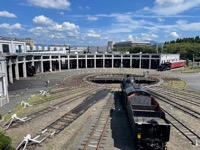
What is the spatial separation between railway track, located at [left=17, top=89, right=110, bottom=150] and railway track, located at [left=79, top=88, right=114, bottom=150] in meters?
3.26

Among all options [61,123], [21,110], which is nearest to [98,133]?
[61,123]

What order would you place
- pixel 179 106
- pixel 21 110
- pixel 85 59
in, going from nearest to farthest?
1. pixel 21 110
2. pixel 179 106
3. pixel 85 59

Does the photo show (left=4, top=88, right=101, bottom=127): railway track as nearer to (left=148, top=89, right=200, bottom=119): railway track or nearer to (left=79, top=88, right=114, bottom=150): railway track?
(left=79, top=88, right=114, bottom=150): railway track

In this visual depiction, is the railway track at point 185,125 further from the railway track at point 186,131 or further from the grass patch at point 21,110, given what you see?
the grass patch at point 21,110

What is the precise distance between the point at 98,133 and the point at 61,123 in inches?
219

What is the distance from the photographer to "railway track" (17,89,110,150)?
20.2m

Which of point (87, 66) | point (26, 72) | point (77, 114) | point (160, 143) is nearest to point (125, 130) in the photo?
point (160, 143)

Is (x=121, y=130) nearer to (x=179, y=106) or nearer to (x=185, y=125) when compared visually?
(x=185, y=125)

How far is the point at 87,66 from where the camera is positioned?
330 feet

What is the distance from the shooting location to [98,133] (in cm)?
2177

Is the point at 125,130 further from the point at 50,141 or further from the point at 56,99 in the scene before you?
the point at 56,99

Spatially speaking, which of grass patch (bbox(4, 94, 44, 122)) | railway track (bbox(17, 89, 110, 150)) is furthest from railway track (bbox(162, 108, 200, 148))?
grass patch (bbox(4, 94, 44, 122))

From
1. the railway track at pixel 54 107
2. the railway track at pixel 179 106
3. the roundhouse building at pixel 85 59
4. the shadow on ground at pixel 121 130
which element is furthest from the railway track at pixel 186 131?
the roundhouse building at pixel 85 59

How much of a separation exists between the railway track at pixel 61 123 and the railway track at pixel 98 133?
3.26 meters
